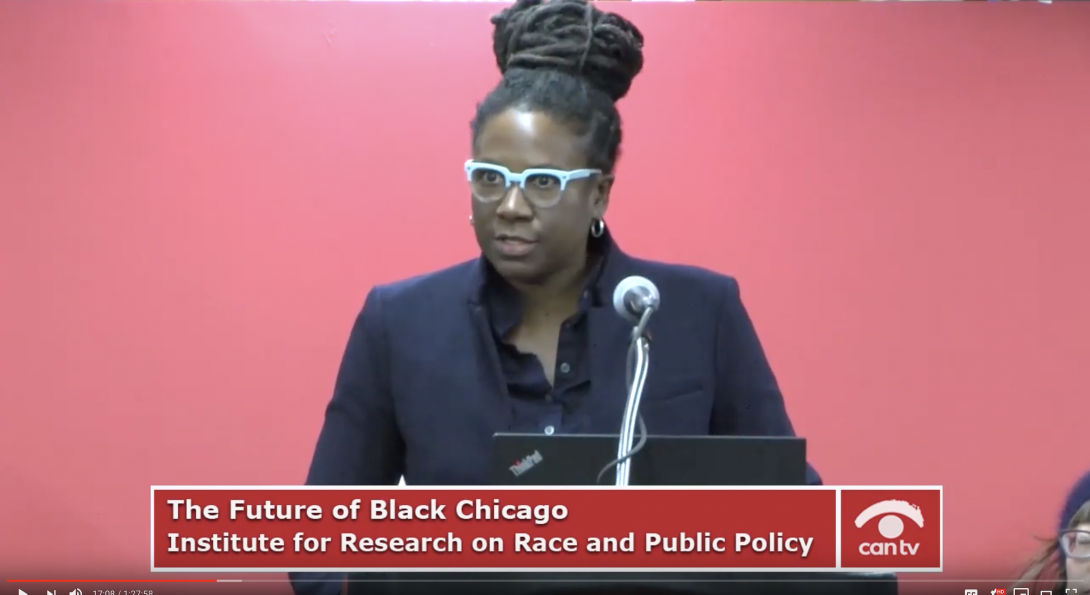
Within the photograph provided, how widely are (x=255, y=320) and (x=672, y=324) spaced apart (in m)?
1.11

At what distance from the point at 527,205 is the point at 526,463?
16.0 inches

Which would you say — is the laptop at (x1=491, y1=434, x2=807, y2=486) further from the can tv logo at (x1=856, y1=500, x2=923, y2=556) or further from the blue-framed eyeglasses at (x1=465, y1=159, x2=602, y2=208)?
the blue-framed eyeglasses at (x1=465, y1=159, x2=602, y2=208)

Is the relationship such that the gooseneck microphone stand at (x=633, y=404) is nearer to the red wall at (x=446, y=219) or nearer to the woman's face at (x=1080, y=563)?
the woman's face at (x=1080, y=563)

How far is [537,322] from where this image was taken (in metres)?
1.60

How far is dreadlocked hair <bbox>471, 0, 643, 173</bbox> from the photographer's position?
1.55 metres

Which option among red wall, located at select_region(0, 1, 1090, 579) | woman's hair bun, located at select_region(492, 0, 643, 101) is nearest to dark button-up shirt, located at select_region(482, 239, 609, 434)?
woman's hair bun, located at select_region(492, 0, 643, 101)

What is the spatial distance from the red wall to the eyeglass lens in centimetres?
97

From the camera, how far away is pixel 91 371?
7.97 feet

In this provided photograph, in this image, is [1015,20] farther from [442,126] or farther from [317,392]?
[317,392]

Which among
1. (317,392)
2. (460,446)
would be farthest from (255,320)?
(460,446)

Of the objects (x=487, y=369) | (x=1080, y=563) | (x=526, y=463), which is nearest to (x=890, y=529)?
(x=1080, y=563)

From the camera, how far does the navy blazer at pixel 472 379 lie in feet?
5.00

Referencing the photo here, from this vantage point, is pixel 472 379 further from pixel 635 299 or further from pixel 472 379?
pixel 635 299

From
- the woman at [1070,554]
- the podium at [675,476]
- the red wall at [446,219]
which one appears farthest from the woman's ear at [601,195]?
the red wall at [446,219]
